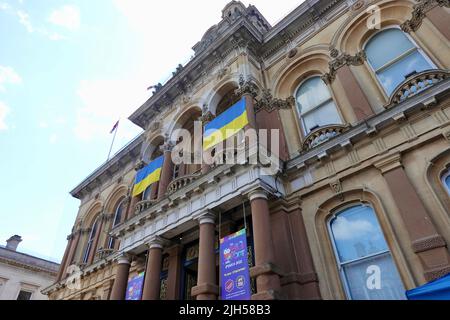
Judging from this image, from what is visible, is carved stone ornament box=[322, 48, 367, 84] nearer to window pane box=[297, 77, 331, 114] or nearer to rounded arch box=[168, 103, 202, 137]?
window pane box=[297, 77, 331, 114]

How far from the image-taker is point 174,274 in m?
11.6

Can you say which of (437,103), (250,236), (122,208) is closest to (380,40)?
(437,103)

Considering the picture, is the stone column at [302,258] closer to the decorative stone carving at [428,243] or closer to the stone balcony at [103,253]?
the decorative stone carving at [428,243]

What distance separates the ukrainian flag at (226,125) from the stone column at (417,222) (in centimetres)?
481

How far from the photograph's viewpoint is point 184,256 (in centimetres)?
1202

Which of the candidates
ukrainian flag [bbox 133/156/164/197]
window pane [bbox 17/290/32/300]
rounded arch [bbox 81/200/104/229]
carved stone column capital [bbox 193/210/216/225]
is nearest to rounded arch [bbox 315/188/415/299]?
carved stone column capital [bbox 193/210/216/225]

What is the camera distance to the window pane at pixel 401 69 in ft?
30.8

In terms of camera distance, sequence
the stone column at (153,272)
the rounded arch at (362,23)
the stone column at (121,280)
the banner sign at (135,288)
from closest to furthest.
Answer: the stone column at (153,272), the rounded arch at (362,23), the banner sign at (135,288), the stone column at (121,280)

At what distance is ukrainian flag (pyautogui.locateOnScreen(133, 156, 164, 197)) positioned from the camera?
14352 millimetres

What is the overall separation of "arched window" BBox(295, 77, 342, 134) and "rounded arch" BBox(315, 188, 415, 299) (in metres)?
2.89

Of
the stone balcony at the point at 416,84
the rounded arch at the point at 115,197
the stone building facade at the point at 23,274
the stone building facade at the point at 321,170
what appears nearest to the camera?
the stone building facade at the point at 321,170

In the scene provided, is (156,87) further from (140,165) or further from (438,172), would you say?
(438,172)

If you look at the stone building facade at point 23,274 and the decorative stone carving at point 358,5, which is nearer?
the decorative stone carving at point 358,5

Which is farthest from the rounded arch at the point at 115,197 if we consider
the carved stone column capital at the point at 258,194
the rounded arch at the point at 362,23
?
the rounded arch at the point at 362,23
